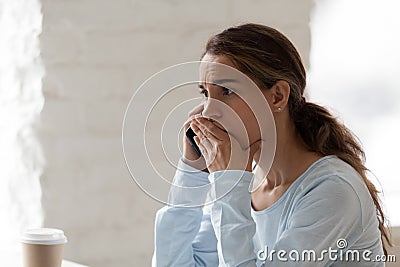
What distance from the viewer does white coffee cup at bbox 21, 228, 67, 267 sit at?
1.55 meters

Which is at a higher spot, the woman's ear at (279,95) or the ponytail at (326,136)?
the woman's ear at (279,95)

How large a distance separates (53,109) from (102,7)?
275 millimetres

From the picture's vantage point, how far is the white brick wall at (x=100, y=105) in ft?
6.59

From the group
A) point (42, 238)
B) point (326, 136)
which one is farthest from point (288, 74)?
point (42, 238)

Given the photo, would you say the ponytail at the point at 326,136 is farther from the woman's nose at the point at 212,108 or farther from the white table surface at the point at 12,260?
the white table surface at the point at 12,260

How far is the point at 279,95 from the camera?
161 cm

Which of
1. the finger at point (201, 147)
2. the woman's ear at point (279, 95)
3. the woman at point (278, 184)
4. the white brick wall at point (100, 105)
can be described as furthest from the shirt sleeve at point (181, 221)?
the white brick wall at point (100, 105)

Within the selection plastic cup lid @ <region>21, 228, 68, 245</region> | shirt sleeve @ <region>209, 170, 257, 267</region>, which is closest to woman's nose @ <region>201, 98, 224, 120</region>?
shirt sleeve @ <region>209, 170, 257, 267</region>

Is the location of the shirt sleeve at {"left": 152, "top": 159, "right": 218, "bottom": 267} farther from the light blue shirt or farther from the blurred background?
the blurred background

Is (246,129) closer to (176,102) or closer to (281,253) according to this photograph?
(281,253)

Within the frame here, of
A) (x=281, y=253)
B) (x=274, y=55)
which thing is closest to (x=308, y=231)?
(x=281, y=253)

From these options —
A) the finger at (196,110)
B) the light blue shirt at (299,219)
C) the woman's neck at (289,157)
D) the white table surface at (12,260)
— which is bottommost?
the white table surface at (12,260)

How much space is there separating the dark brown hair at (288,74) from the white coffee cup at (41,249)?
0.47m

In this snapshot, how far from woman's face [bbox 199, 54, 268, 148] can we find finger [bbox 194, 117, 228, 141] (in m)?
0.01
